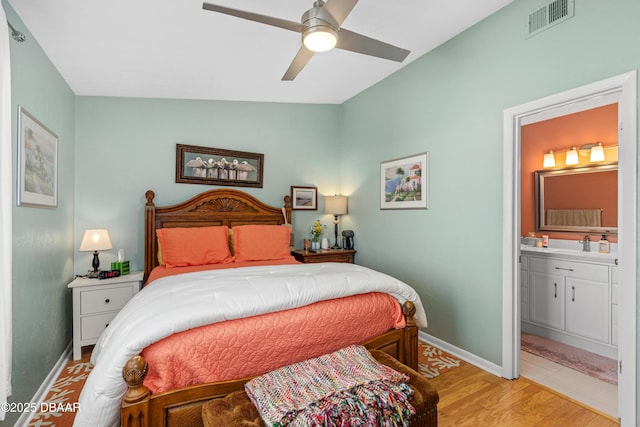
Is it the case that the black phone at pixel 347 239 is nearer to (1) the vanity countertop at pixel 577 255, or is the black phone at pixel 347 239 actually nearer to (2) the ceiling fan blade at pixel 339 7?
(1) the vanity countertop at pixel 577 255

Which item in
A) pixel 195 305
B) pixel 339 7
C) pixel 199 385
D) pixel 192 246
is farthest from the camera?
pixel 192 246

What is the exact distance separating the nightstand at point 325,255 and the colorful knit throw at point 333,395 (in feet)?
7.87

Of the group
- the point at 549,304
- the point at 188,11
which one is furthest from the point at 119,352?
the point at 549,304

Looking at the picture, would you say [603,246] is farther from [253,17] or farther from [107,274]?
[107,274]

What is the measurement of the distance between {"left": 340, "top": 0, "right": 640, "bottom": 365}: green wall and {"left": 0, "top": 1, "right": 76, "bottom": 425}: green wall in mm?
3202

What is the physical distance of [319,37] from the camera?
1844mm

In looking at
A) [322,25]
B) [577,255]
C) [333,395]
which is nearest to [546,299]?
[577,255]

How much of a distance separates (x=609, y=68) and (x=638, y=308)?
56.6 inches

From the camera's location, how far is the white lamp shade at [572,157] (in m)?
3.49

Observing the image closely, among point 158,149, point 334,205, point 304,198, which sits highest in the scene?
point 158,149

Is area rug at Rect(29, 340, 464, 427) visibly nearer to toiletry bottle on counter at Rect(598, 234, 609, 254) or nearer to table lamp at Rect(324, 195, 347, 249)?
toiletry bottle on counter at Rect(598, 234, 609, 254)

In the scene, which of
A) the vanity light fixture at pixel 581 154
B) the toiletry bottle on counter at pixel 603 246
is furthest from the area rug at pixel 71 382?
the vanity light fixture at pixel 581 154

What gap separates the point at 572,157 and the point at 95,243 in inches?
200

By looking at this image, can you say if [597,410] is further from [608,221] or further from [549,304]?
[608,221]
